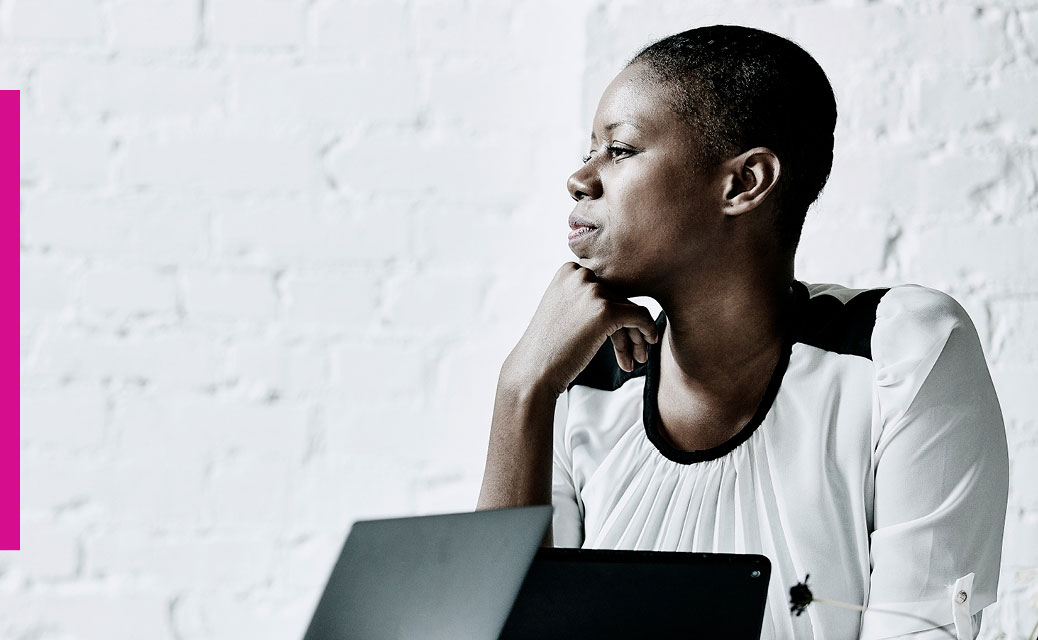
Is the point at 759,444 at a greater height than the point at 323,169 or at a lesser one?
lesser

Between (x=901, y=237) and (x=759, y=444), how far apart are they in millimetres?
406

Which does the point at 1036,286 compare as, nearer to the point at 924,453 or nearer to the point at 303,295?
the point at 924,453

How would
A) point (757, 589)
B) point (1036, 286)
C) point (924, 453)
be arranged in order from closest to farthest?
point (757, 589) → point (924, 453) → point (1036, 286)

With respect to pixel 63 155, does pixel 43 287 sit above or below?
below

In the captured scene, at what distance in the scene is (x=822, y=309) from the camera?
105 centimetres

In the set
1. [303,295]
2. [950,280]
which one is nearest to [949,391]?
[950,280]

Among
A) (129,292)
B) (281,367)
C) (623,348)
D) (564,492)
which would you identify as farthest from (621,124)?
(129,292)

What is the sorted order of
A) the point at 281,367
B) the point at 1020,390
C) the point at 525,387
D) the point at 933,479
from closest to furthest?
the point at 933,479, the point at 525,387, the point at 1020,390, the point at 281,367

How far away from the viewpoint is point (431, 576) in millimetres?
586

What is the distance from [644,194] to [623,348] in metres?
0.18

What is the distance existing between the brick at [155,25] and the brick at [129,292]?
0.29 m

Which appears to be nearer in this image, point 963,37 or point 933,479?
point 933,479

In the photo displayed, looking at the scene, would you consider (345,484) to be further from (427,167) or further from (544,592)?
(544,592)

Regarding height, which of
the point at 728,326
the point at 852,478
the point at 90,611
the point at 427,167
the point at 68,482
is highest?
the point at 427,167
